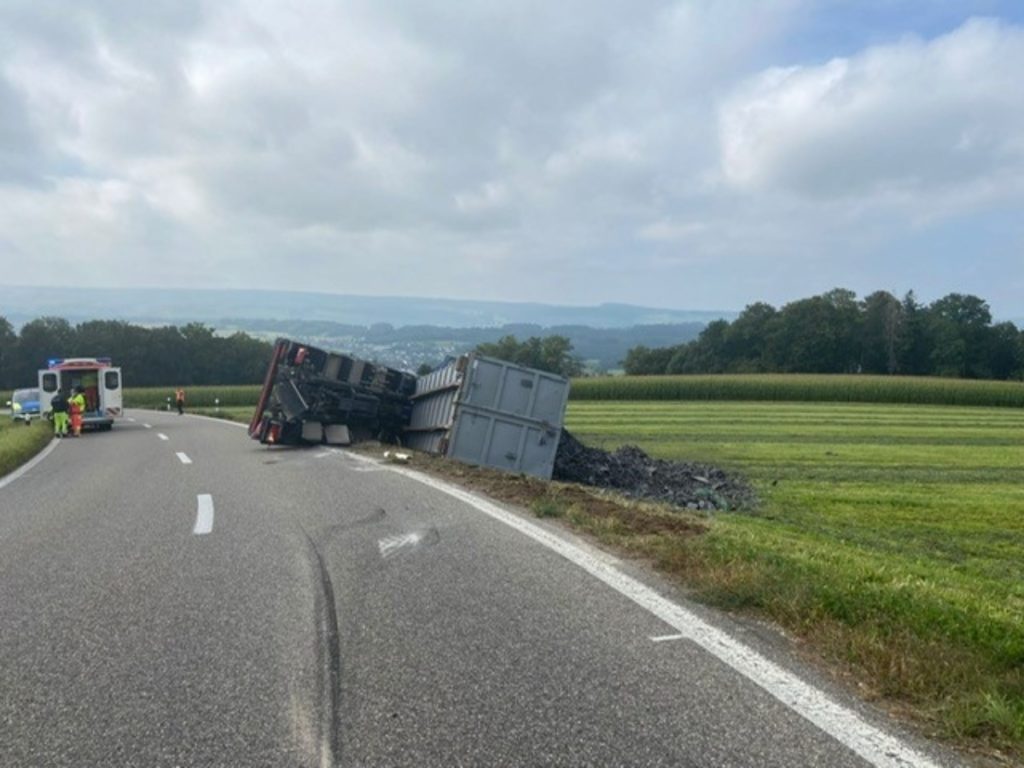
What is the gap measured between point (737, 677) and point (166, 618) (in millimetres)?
3592

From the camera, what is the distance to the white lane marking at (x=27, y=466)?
1665 centimetres

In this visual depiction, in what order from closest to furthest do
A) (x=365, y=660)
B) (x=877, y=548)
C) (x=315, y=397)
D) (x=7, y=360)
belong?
(x=365, y=660) < (x=877, y=548) < (x=315, y=397) < (x=7, y=360)

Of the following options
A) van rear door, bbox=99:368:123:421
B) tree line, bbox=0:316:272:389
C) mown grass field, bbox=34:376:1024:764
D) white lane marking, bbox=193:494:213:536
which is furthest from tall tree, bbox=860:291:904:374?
white lane marking, bbox=193:494:213:536

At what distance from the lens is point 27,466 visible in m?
19.7

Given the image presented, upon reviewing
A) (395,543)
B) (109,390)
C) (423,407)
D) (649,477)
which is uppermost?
(395,543)

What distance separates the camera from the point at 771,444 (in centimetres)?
3019

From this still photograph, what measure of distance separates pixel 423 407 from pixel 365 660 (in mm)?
16226

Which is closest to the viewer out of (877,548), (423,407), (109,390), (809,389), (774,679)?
(774,679)

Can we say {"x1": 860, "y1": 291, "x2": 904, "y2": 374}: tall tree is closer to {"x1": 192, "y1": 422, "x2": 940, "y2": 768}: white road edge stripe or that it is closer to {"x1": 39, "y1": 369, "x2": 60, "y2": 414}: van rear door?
{"x1": 39, "y1": 369, "x2": 60, "y2": 414}: van rear door

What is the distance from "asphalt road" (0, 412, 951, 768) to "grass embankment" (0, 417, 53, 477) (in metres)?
10.8

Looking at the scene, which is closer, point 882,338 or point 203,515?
point 203,515

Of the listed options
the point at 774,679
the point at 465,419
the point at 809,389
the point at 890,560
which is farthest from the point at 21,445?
the point at 809,389

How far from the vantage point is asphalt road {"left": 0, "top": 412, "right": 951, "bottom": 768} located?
12.9 feet

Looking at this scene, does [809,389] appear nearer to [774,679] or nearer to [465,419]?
[465,419]
